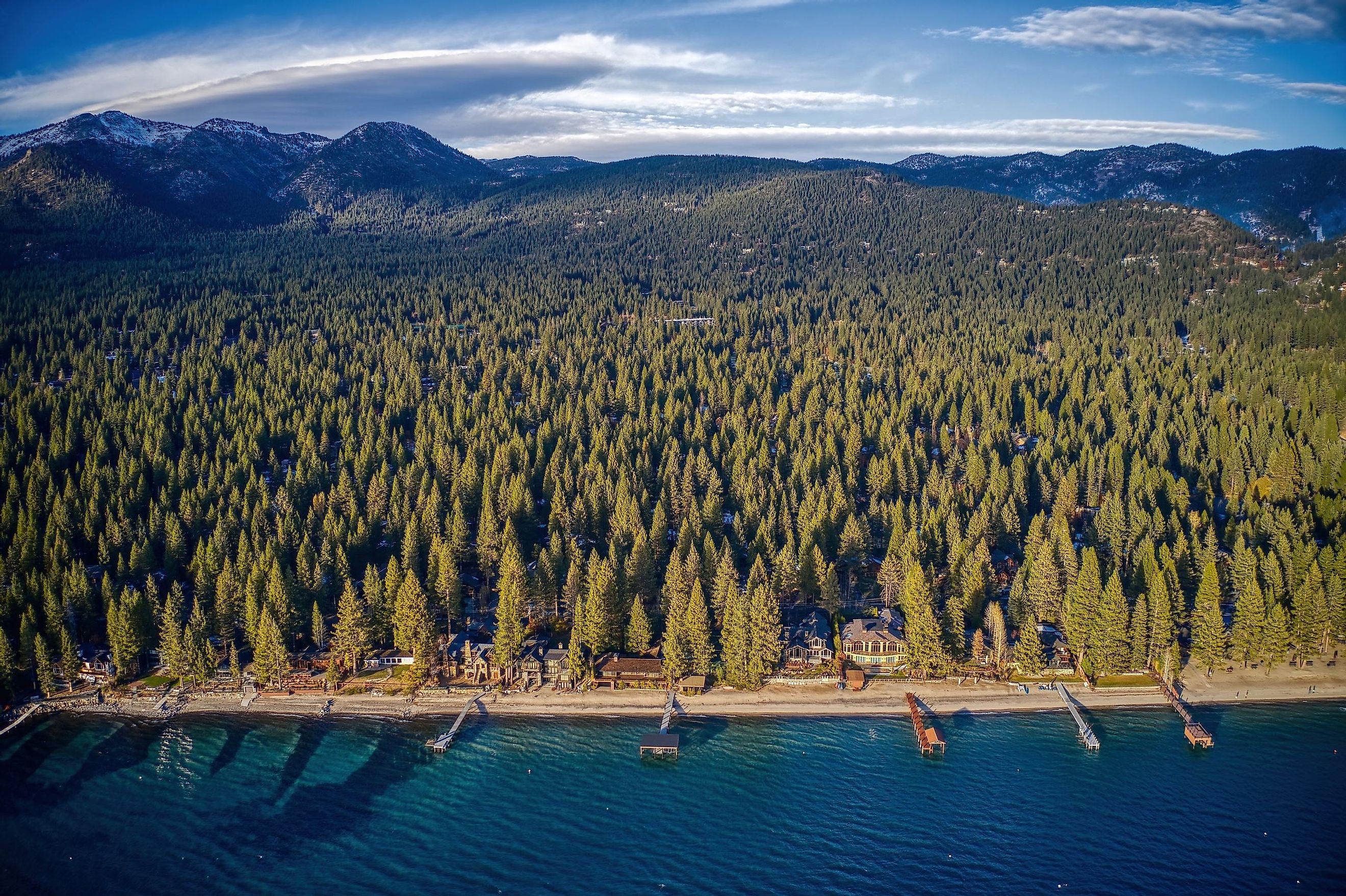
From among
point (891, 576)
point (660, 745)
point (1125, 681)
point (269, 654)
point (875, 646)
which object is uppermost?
point (269, 654)

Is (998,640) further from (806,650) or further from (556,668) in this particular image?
(556,668)

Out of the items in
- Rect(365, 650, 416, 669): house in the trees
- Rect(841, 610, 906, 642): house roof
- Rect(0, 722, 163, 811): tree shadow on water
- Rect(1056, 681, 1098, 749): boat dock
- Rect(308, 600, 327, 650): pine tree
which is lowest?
Rect(1056, 681, 1098, 749): boat dock

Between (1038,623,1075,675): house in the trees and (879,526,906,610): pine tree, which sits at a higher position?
(879,526,906,610): pine tree

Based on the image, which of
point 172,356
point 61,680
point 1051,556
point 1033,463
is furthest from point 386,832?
point 172,356

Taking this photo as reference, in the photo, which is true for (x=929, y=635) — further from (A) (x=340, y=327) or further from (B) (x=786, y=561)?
(A) (x=340, y=327)

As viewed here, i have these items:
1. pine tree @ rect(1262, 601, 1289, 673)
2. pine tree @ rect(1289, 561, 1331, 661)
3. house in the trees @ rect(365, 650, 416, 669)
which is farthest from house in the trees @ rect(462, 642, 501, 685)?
pine tree @ rect(1289, 561, 1331, 661)

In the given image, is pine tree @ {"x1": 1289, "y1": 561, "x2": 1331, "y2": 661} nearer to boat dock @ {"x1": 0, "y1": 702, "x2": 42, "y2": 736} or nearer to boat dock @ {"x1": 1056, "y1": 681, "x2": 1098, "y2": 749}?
boat dock @ {"x1": 1056, "y1": 681, "x2": 1098, "y2": 749}

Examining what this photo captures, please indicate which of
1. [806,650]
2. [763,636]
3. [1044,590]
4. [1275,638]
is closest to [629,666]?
[763,636]
